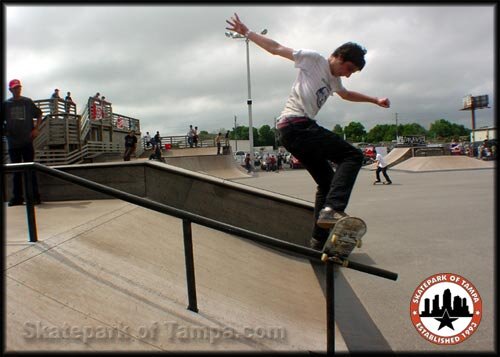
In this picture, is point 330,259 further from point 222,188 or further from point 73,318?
point 222,188

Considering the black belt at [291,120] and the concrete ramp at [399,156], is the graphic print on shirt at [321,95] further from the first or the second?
the concrete ramp at [399,156]

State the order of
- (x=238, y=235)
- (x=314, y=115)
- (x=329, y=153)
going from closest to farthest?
(x=238, y=235)
(x=329, y=153)
(x=314, y=115)

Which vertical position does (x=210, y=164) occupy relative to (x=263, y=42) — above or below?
below

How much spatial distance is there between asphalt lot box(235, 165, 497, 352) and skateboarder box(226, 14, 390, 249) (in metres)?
1.30

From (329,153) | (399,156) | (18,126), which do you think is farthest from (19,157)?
(399,156)

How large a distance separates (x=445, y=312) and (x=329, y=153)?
1.83m

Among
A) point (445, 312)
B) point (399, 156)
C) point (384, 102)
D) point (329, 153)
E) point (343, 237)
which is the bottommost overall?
point (445, 312)

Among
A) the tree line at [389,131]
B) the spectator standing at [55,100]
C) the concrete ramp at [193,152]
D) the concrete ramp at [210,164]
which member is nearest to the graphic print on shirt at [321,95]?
the spectator standing at [55,100]

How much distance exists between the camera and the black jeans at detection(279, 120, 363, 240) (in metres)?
2.82

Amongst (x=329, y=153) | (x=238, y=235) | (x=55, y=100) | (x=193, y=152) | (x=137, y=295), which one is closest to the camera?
(x=238, y=235)

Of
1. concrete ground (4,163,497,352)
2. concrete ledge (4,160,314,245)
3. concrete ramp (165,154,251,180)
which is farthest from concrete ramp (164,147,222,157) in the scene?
concrete ground (4,163,497,352)

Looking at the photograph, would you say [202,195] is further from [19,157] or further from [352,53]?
[352,53]

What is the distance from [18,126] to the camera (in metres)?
5.13

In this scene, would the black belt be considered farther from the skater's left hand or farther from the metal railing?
the metal railing
